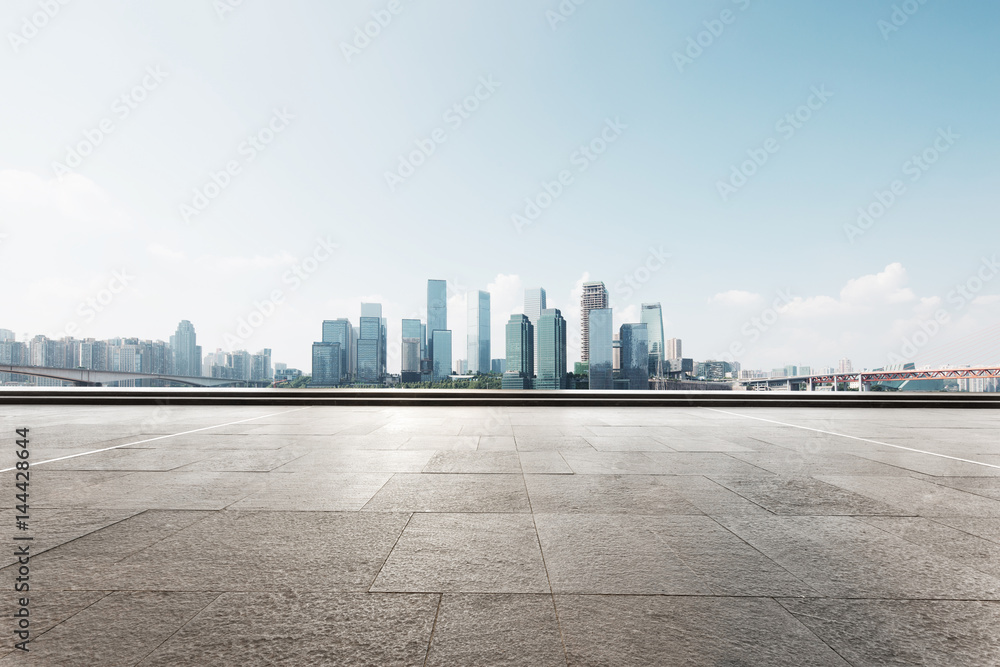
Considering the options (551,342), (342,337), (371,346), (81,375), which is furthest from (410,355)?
(81,375)

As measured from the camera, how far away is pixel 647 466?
7.30 meters

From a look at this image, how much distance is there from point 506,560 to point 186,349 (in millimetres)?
64166

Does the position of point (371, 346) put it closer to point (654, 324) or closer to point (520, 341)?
point (520, 341)

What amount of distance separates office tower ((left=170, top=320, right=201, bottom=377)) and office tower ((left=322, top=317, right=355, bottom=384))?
48.7ft

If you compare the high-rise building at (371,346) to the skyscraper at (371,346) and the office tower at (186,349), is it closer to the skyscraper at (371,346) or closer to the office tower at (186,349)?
the skyscraper at (371,346)

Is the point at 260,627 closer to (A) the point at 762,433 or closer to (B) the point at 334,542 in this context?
(B) the point at 334,542

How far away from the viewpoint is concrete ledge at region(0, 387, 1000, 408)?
20.1 metres

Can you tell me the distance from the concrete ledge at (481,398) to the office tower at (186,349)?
34585mm

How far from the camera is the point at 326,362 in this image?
43.9 m

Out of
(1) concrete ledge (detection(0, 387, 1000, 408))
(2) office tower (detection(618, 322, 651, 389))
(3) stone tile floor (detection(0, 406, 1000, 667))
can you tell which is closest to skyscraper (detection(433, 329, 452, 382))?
(2) office tower (detection(618, 322, 651, 389))

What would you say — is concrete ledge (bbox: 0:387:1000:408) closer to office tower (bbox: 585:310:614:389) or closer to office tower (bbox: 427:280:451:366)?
office tower (bbox: 585:310:614:389)

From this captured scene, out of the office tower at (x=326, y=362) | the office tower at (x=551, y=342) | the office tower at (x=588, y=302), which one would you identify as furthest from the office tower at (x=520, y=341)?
the office tower at (x=326, y=362)

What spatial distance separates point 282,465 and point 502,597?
5379 mm

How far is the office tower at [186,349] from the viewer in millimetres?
53500
